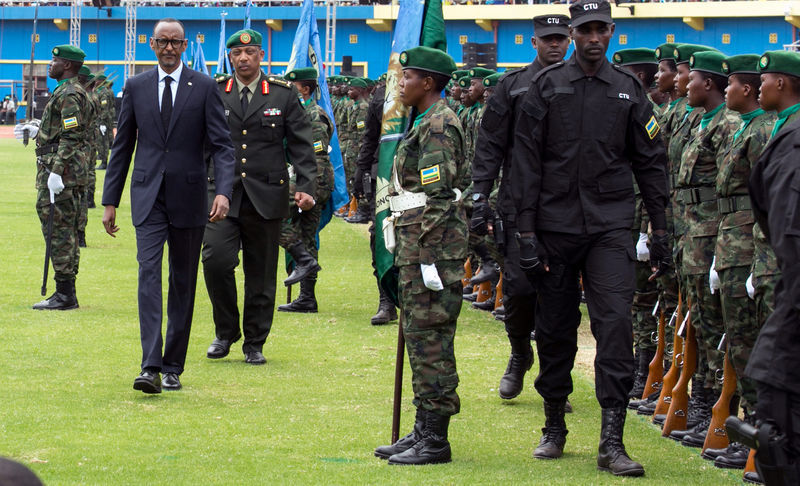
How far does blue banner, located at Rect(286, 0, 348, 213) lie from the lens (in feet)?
43.3

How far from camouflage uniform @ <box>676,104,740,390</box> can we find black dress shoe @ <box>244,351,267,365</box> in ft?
11.2

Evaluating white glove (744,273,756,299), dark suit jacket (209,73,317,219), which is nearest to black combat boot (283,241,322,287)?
dark suit jacket (209,73,317,219)

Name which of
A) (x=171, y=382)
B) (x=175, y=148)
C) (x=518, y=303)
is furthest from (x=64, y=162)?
(x=518, y=303)

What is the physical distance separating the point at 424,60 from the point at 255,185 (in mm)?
2914

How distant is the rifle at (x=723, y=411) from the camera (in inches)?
255

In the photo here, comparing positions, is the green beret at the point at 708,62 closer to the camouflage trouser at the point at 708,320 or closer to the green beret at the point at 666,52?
the camouflage trouser at the point at 708,320

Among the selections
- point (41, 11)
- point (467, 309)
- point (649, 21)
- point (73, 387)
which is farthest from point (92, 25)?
point (73, 387)

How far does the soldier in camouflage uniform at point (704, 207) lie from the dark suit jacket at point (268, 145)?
3.01m

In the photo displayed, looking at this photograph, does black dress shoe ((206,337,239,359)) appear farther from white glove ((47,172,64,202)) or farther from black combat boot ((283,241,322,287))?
white glove ((47,172,64,202))

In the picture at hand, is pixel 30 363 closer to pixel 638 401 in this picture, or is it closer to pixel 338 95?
pixel 638 401

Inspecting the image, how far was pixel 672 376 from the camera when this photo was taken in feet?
24.5

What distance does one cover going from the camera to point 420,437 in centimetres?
629

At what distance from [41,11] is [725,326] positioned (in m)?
58.0

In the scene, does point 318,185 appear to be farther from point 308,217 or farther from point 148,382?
point 148,382
